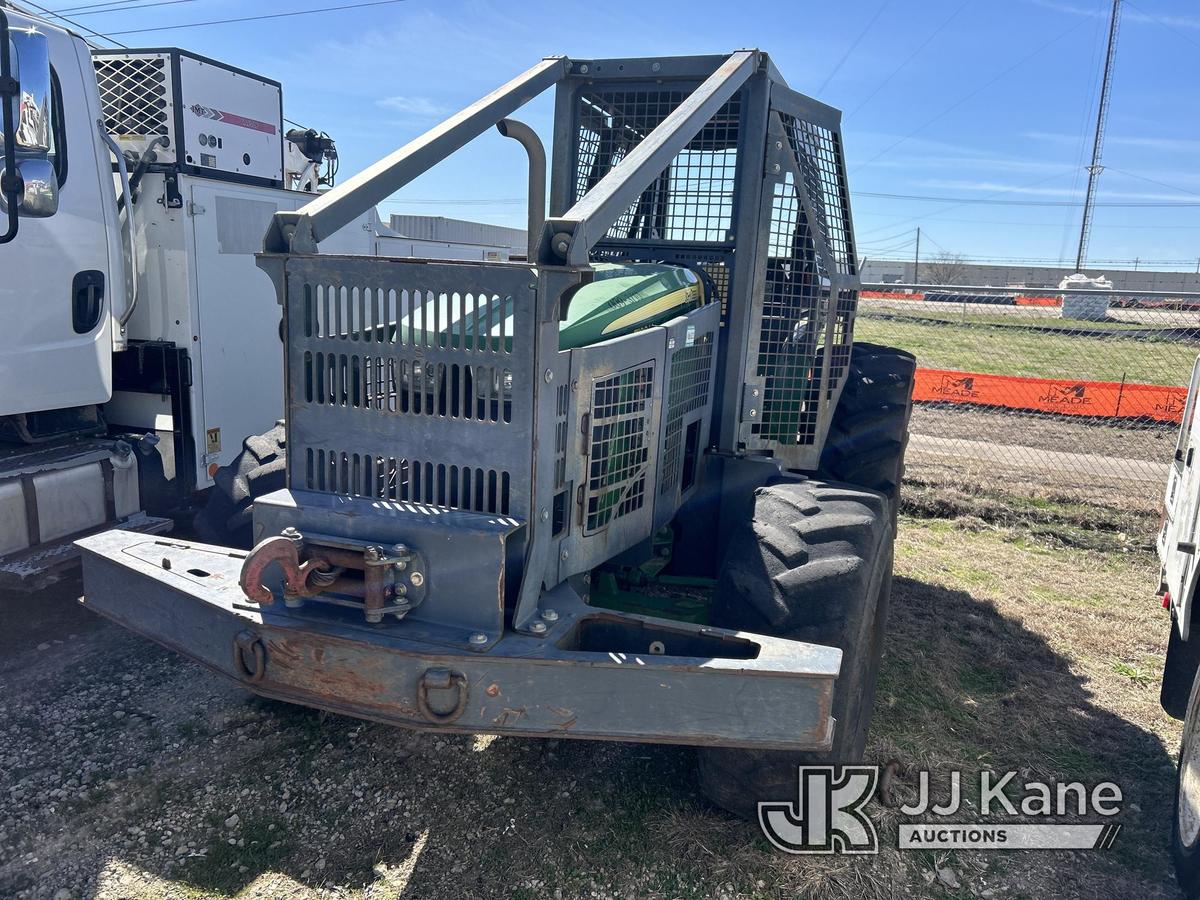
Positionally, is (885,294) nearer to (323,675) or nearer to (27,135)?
(27,135)

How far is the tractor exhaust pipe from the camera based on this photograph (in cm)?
383

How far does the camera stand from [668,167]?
14.5ft

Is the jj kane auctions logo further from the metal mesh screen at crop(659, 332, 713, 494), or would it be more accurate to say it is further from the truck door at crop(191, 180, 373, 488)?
the truck door at crop(191, 180, 373, 488)

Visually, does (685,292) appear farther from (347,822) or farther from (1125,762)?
(1125,762)

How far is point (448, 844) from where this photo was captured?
3.18 m

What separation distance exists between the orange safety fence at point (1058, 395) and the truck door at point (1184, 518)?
21.5 ft

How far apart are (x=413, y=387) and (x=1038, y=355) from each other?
17031mm

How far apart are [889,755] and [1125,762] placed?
1063 mm

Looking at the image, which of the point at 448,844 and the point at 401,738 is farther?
the point at 401,738

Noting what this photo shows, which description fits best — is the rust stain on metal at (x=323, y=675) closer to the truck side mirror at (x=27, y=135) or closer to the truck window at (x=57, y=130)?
the truck side mirror at (x=27, y=135)

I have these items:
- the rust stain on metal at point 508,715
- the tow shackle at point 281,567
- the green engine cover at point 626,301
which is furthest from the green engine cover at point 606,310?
the rust stain on metal at point 508,715

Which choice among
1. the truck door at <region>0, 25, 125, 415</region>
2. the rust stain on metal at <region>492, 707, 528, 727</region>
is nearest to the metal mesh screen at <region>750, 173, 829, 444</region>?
the rust stain on metal at <region>492, 707, 528, 727</region>

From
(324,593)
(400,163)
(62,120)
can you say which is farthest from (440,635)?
(62,120)

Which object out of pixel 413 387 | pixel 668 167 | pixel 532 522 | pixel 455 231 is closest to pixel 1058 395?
pixel 668 167
